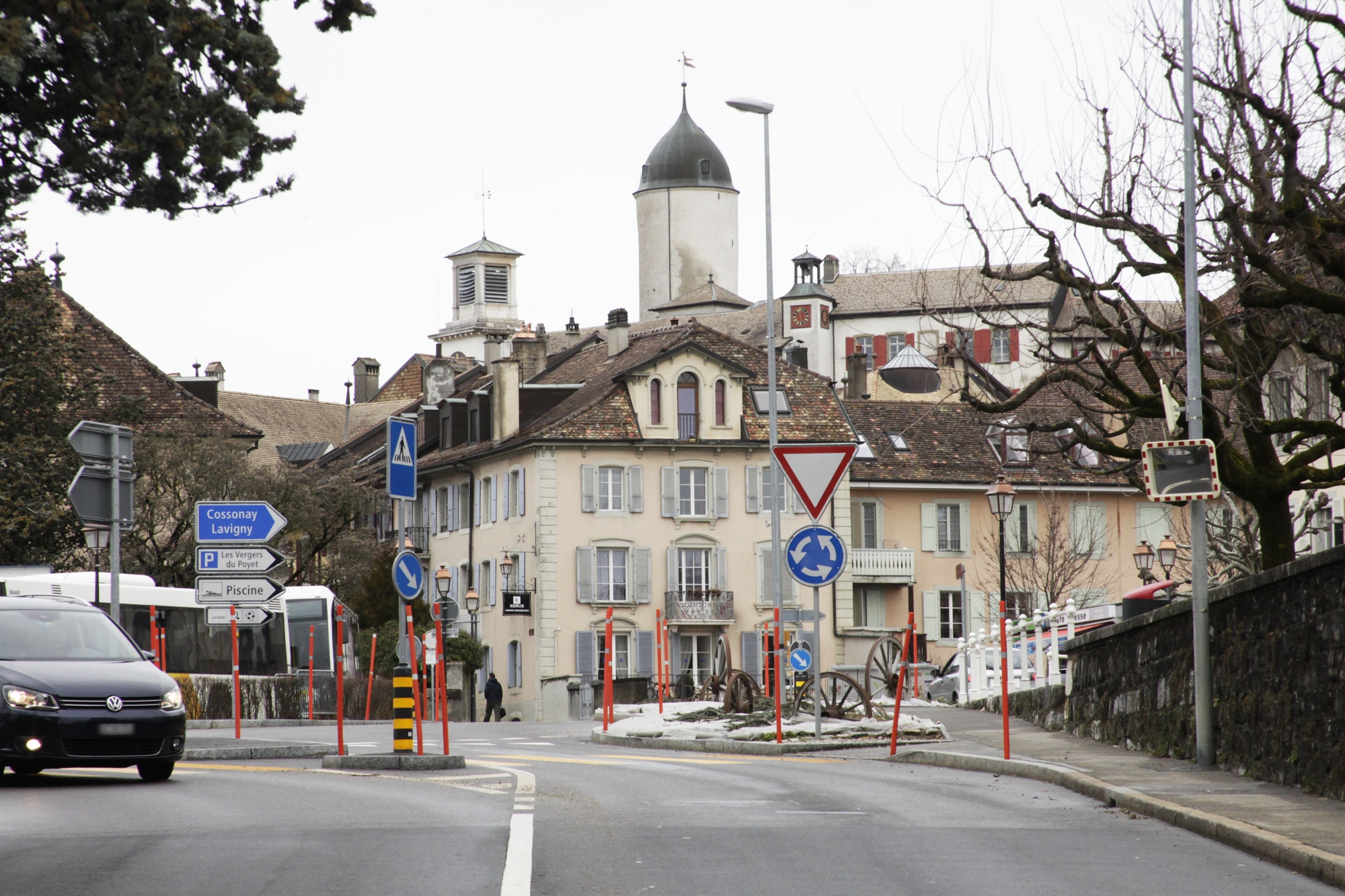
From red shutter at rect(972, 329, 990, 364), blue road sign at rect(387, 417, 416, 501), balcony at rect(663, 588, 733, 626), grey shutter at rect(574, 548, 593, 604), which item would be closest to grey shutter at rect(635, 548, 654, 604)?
balcony at rect(663, 588, 733, 626)

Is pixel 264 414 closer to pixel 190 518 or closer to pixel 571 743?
pixel 190 518

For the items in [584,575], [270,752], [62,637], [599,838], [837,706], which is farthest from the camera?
[584,575]

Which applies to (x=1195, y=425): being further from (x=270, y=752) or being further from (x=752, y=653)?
(x=752, y=653)

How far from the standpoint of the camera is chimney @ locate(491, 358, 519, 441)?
6297cm

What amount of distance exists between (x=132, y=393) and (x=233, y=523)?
36305 mm

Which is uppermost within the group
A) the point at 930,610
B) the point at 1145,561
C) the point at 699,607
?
the point at 1145,561

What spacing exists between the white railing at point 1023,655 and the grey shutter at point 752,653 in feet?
85.0

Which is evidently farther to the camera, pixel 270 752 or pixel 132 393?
pixel 132 393

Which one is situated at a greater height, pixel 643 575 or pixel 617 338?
pixel 617 338

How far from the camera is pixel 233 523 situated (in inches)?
867

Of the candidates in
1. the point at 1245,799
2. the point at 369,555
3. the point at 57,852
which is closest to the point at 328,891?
the point at 57,852

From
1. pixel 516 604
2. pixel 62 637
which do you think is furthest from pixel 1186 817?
pixel 516 604

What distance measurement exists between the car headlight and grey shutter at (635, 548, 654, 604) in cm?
4662

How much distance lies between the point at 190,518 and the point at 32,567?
11176mm
